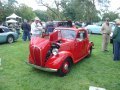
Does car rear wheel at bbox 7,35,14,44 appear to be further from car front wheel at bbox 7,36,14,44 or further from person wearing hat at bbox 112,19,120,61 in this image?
person wearing hat at bbox 112,19,120,61

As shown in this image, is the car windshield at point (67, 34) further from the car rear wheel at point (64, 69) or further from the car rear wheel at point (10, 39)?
the car rear wheel at point (10, 39)

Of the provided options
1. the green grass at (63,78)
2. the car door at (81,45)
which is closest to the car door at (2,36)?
the green grass at (63,78)

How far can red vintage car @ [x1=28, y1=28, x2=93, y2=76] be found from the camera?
673 cm

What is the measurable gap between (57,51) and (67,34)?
58.8 inches

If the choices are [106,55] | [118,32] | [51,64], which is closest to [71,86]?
[51,64]

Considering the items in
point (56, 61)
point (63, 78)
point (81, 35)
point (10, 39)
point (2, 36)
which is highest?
point (81, 35)

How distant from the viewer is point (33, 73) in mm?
7234

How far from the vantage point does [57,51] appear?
6.97m

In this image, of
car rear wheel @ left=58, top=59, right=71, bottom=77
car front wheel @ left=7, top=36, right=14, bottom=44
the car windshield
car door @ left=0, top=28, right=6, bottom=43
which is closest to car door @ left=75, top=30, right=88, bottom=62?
the car windshield

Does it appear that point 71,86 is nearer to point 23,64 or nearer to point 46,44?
point 46,44

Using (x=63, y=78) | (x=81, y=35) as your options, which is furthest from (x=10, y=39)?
(x=63, y=78)

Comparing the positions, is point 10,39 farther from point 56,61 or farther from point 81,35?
point 56,61

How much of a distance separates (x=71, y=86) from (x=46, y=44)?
5.38ft

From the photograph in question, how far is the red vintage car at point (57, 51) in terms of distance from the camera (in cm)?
673
